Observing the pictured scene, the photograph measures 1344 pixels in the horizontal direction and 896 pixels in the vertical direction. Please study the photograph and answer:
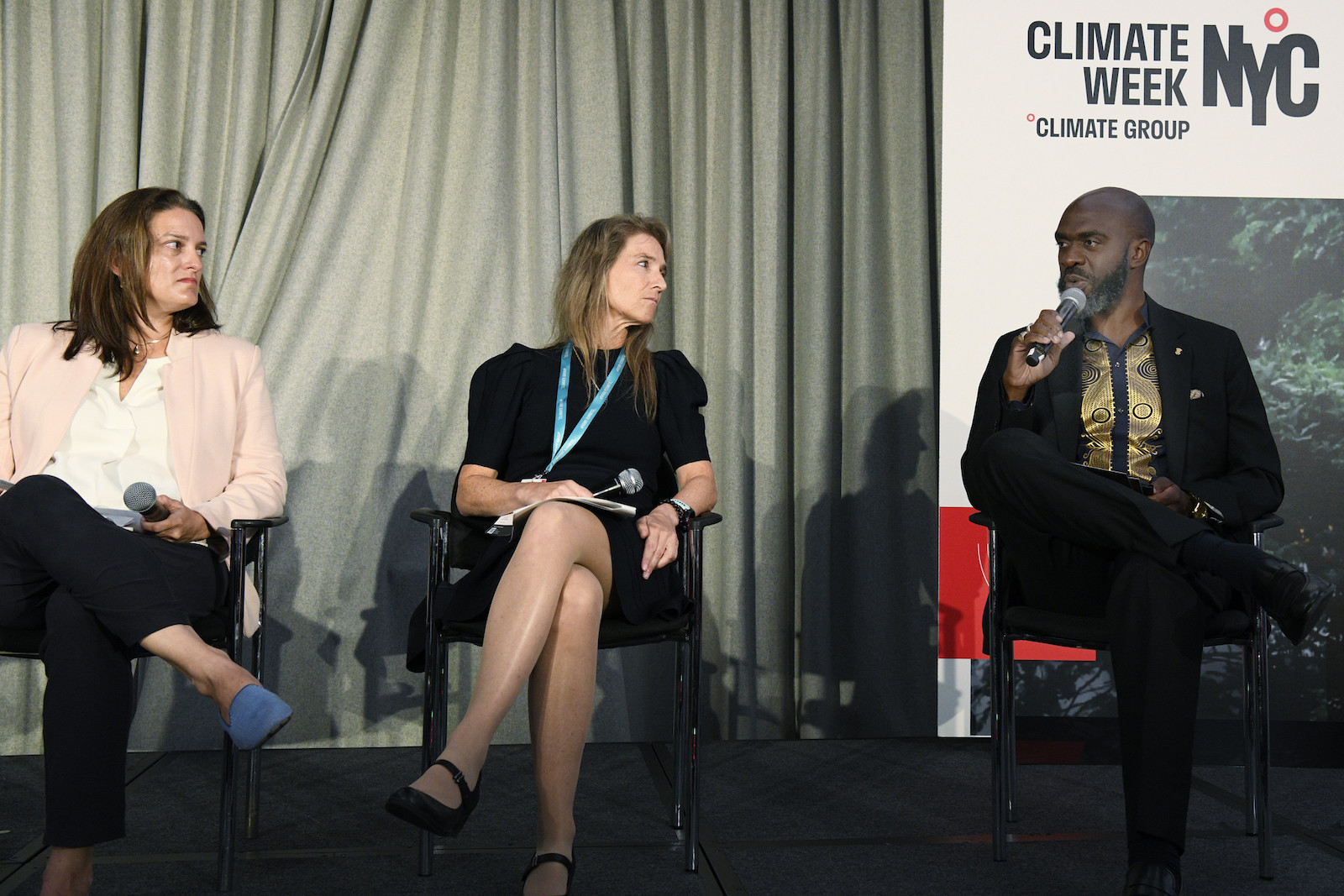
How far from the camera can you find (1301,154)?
3.33 m

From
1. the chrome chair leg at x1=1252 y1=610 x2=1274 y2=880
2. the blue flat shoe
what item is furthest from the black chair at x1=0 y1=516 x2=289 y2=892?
the chrome chair leg at x1=1252 y1=610 x2=1274 y2=880

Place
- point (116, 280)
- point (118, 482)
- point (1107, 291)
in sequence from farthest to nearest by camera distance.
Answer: point (1107, 291), point (116, 280), point (118, 482)

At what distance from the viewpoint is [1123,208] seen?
2.82 meters

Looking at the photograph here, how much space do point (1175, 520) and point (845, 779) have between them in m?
1.17

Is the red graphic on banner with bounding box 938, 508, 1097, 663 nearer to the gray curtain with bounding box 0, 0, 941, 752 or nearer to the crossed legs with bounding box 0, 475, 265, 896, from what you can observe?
the gray curtain with bounding box 0, 0, 941, 752

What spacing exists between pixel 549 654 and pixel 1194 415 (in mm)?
1408

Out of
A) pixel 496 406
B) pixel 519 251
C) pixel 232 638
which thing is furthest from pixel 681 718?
pixel 519 251

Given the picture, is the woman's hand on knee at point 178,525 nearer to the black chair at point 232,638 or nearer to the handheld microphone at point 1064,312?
the black chair at point 232,638

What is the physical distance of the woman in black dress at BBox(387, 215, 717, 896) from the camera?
1.85 metres

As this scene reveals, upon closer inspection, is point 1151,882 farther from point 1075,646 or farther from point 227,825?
point 227,825

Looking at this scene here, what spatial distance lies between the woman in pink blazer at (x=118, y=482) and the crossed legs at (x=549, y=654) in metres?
0.36

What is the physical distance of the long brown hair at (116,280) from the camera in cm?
225

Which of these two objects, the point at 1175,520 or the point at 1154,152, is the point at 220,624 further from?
the point at 1154,152

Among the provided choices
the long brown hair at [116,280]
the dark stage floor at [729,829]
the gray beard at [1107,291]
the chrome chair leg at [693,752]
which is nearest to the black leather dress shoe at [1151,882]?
the dark stage floor at [729,829]
